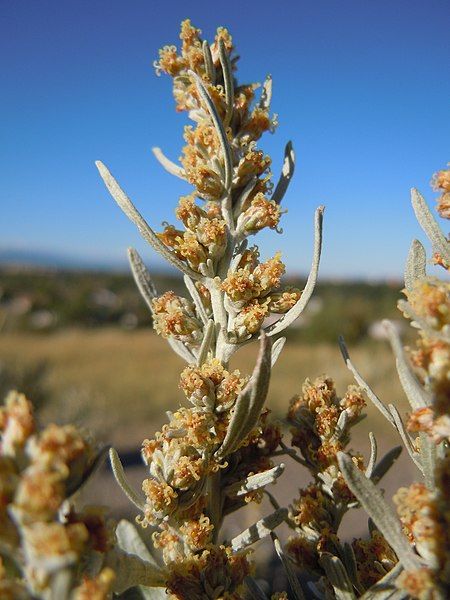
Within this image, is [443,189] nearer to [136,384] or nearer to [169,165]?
[169,165]

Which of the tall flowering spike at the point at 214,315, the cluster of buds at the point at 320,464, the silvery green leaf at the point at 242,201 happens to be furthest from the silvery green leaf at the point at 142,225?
the cluster of buds at the point at 320,464

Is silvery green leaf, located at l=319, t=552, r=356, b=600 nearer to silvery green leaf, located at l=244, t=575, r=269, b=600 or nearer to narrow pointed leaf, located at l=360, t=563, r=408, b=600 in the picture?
narrow pointed leaf, located at l=360, t=563, r=408, b=600

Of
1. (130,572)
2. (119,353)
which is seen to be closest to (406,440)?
(130,572)

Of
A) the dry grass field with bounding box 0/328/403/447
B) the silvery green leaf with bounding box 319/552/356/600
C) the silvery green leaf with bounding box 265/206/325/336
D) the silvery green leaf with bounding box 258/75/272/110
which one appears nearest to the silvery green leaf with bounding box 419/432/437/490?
the silvery green leaf with bounding box 319/552/356/600

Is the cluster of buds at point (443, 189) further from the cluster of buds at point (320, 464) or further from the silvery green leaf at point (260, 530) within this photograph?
the silvery green leaf at point (260, 530)

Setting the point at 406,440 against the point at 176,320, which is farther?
the point at 176,320

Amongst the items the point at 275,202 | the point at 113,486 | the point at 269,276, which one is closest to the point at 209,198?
the point at 275,202

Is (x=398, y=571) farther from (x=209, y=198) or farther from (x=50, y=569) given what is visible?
(x=209, y=198)

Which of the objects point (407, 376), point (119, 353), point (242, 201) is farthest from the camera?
point (119, 353)

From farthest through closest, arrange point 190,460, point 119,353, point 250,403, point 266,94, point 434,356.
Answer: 1. point 119,353
2. point 266,94
3. point 190,460
4. point 250,403
5. point 434,356
